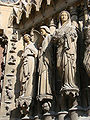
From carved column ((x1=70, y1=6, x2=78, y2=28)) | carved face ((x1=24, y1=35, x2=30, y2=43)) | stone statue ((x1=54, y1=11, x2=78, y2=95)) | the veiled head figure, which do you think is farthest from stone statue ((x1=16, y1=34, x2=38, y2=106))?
carved column ((x1=70, y1=6, x2=78, y2=28))

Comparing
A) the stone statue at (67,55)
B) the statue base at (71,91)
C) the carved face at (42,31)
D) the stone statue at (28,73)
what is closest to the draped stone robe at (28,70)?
the stone statue at (28,73)

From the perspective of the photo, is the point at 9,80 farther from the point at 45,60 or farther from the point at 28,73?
the point at 45,60

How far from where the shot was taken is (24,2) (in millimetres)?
6461

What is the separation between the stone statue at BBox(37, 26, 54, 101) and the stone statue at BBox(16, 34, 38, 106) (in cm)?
29

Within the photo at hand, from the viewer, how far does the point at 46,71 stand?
16.5 ft

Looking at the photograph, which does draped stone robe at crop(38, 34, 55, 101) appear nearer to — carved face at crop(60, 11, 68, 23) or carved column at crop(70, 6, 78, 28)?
carved face at crop(60, 11, 68, 23)

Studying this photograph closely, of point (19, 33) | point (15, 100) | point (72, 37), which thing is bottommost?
point (15, 100)

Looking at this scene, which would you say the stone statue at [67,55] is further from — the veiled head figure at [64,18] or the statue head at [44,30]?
the statue head at [44,30]

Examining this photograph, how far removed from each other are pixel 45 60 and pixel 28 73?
50 cm

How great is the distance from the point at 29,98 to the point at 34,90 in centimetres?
23

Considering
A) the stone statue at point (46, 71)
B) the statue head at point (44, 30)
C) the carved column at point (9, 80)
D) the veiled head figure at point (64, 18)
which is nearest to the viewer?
the stone statue at point (46, 71)

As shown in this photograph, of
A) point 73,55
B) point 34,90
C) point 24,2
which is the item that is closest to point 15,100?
point 34,90

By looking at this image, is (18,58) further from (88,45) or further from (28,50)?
(88,45)

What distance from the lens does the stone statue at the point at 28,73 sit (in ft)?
16.7
